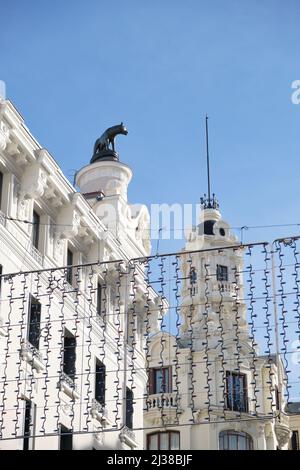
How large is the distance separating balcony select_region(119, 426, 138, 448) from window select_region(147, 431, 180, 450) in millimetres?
20354

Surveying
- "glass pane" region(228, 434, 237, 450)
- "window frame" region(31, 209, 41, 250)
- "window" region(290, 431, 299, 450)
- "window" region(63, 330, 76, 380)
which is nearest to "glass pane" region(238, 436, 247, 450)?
"glass pane" region(228, 434, 237, 450)

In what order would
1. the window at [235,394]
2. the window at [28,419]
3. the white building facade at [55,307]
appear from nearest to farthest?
the white building facade at [55,307] → the window at [28,419] → the window at [235,394]

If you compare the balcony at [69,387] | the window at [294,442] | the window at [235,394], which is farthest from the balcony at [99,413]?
the window at [294,442]

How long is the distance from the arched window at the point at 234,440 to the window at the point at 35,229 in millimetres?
26619

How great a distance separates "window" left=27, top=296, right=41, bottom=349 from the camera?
3534cm

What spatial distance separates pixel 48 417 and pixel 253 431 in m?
28.9

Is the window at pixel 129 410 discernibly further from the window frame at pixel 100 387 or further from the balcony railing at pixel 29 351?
the balcony railing at pixel 29 351

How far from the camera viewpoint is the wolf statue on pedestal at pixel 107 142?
47969mm

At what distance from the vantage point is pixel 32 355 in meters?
34.6

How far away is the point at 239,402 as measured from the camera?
61750 mm

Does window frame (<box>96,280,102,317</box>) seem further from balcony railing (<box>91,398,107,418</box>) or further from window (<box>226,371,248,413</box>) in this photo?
window (<box>226,371,248,413</box>)
